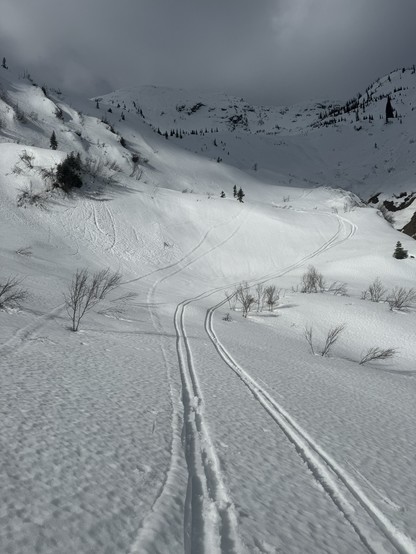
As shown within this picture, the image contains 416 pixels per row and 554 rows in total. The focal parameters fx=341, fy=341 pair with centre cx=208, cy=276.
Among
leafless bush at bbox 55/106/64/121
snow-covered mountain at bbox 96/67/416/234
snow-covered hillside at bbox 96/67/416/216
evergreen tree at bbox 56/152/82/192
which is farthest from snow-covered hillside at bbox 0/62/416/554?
snow-covered hillside at bbox 96/67/416/216

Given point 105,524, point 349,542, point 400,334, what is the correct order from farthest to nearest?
point 400,334
point 349,542
point 105,524

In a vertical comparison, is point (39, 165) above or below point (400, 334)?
above

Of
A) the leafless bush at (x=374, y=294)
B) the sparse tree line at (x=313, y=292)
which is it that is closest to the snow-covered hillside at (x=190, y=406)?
the sparse tree line at (x=313, y=292)

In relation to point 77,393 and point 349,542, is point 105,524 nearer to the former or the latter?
point 349,542

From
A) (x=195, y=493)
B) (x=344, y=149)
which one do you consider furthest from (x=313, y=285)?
(x=344, y=149)

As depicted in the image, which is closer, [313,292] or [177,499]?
[177,499]

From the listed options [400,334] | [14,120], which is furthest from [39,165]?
[400,334]

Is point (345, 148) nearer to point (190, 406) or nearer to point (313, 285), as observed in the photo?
point (313, 285)

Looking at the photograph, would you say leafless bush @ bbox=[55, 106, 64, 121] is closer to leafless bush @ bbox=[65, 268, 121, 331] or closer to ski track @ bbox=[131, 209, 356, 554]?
leafless bush @ bbox=[65, 268, 121, 331]

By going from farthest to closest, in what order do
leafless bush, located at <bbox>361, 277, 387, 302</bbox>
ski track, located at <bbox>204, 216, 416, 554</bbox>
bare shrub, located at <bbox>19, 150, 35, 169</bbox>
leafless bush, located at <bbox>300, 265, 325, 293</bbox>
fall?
bare shrub, located at <bbox>19, 150, 35, 169</bbox> → leafless bush, located at <bbox>300, 265, 325, 293</bbox> → leafless bush, located at <bbox>361, 277, 387, 302</bbox> → ski track, located at <bbox>204, 216, 416, 554</bbox>

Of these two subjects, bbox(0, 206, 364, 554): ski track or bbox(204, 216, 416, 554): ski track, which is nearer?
bbox(0, 206, 364, 554): ski track

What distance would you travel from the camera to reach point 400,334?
564 inches

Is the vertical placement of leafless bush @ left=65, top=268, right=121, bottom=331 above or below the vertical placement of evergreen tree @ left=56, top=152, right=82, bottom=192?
below

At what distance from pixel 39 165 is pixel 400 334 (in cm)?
2984
